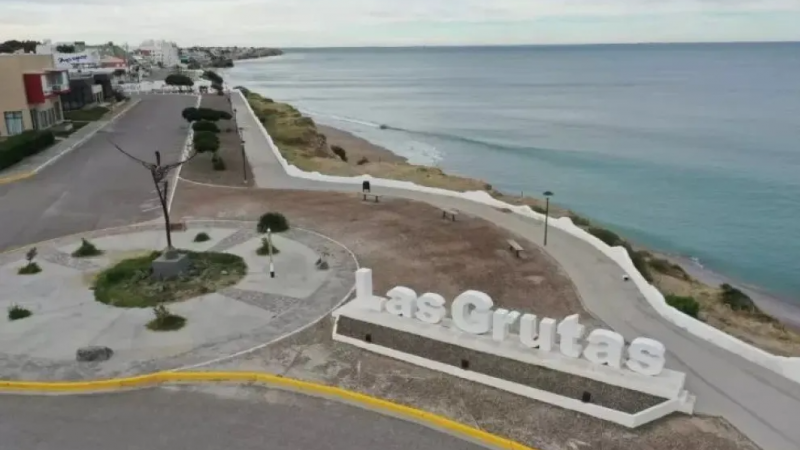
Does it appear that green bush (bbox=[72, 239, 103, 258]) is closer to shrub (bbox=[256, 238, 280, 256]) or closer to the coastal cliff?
shrub (bbox=[256, 238, 280, 256])

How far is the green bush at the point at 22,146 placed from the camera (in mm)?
44625

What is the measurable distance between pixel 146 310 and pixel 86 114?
60167 millimetres

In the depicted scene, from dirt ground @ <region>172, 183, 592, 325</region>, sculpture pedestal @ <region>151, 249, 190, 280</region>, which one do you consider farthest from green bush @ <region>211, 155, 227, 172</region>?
sculpture pedestal @ <region>151, 249, 190, 280</region>

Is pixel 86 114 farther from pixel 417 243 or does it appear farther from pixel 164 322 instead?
pixel 164 322

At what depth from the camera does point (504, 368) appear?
17.6 m

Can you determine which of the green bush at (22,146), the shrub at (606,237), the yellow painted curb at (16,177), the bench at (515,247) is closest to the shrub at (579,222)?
the shrub at (606,237)

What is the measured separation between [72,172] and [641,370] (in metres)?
40.2

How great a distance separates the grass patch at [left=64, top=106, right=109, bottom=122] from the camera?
70312 mm

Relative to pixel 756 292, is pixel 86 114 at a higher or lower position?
higher

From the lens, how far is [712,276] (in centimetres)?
4019

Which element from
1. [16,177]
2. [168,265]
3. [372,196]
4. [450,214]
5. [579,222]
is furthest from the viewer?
[16,177]

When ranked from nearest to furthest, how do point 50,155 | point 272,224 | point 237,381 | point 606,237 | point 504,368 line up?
point 504,368, point 237,381, point 272,224, point 606,237, point 50,155

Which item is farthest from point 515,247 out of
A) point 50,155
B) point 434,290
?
point 50,155

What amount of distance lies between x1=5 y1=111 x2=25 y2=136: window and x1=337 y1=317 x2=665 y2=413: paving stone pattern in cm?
4819
